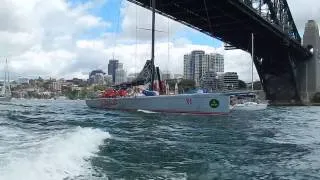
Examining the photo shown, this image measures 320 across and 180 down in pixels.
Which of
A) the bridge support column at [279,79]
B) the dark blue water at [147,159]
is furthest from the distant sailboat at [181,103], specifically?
the bridge support column at [279,79]

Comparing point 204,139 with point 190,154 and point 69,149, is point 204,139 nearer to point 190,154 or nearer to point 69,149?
point 190,154

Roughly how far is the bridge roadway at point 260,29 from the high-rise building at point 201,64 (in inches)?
124

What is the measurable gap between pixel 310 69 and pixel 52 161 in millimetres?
81609

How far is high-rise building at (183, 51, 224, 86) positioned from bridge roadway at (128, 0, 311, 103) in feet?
10.4

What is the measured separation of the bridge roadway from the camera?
4822cm

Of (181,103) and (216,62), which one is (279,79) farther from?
A: (181,103)

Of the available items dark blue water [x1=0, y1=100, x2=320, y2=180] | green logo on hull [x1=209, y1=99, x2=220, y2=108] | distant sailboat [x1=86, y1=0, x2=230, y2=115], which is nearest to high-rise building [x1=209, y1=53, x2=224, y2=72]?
distant sailboat [x1=86, y1=0, x2=230, y2=115]

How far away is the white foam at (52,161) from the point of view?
6973 mm

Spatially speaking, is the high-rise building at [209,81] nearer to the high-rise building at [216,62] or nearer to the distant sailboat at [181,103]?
the high-rise building at [216,62]

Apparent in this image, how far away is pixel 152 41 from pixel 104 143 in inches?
1014

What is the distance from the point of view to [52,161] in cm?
775

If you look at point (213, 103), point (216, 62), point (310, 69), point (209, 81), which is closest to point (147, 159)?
point (213, 103)

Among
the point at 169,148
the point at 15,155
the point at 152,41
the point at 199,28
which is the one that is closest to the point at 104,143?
the point at 169,148

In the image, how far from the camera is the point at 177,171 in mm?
8773
